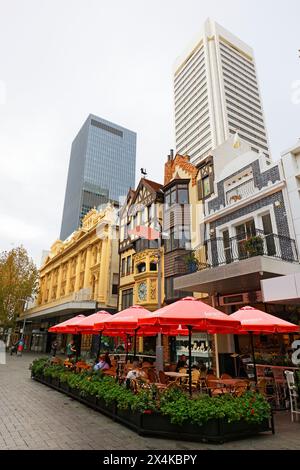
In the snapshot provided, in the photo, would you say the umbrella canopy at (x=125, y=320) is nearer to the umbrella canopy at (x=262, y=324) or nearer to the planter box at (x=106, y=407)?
the planter box at (x=106, y=407)

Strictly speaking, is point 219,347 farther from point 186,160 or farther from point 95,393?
point 186,160

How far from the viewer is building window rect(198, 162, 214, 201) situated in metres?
22.0

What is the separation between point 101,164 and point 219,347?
13170cm

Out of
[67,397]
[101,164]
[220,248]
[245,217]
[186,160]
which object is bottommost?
[67,397]

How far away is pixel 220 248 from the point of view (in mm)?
16891

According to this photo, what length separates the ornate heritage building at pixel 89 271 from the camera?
31641mm

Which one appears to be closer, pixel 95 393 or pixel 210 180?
pixel 95 393

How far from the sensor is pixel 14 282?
42750 millimetres

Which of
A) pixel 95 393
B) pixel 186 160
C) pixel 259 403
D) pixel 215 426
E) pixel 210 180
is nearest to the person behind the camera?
pixel 215 426

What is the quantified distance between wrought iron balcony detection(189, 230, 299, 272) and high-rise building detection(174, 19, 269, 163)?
85.3 m

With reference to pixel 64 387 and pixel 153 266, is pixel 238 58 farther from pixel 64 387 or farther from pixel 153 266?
→ pixel 64 387

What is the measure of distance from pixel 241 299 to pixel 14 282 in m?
36.6

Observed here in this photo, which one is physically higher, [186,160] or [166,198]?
[186,160]

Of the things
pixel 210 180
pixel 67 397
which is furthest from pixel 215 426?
pixel 210 180
